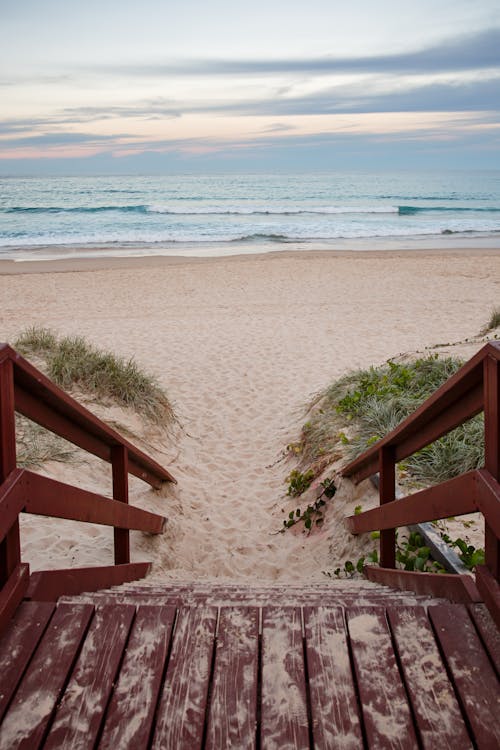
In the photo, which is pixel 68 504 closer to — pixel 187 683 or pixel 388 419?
pixel 187 683

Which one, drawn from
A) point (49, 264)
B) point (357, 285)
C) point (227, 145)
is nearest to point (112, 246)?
point (49, 264)

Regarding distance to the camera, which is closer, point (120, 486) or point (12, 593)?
point (12, 593)

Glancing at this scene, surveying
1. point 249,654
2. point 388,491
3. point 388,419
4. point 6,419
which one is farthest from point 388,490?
point 388,419

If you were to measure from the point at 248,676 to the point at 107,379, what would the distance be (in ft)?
20.0

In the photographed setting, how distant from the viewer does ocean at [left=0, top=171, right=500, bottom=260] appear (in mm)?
29938

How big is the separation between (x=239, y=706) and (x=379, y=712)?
1.26 feet

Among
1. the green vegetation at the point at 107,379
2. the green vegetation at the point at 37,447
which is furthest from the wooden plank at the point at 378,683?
the green vegetation at the point at 107,379

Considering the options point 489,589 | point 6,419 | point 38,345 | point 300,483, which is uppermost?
point 6,419

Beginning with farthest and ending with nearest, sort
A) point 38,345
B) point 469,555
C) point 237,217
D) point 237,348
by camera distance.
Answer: point 237,217 < point 237,348 < point 38,345 < point 469,555

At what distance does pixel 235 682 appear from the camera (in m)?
1.87

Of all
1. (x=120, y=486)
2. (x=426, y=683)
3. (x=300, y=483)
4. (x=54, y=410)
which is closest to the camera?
(x=426, y=683)

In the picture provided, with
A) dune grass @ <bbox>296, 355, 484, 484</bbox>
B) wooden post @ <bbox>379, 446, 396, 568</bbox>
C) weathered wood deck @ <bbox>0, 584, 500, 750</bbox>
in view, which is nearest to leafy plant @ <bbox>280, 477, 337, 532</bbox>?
dune grass @ <bbox>296, 355, 484, 484</bbox>

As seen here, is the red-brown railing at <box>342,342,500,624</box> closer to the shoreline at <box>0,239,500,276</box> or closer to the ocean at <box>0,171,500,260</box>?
the shoreline at <box>0,239,500,276</box>

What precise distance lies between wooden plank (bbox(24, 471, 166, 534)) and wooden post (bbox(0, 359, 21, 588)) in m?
0.10
